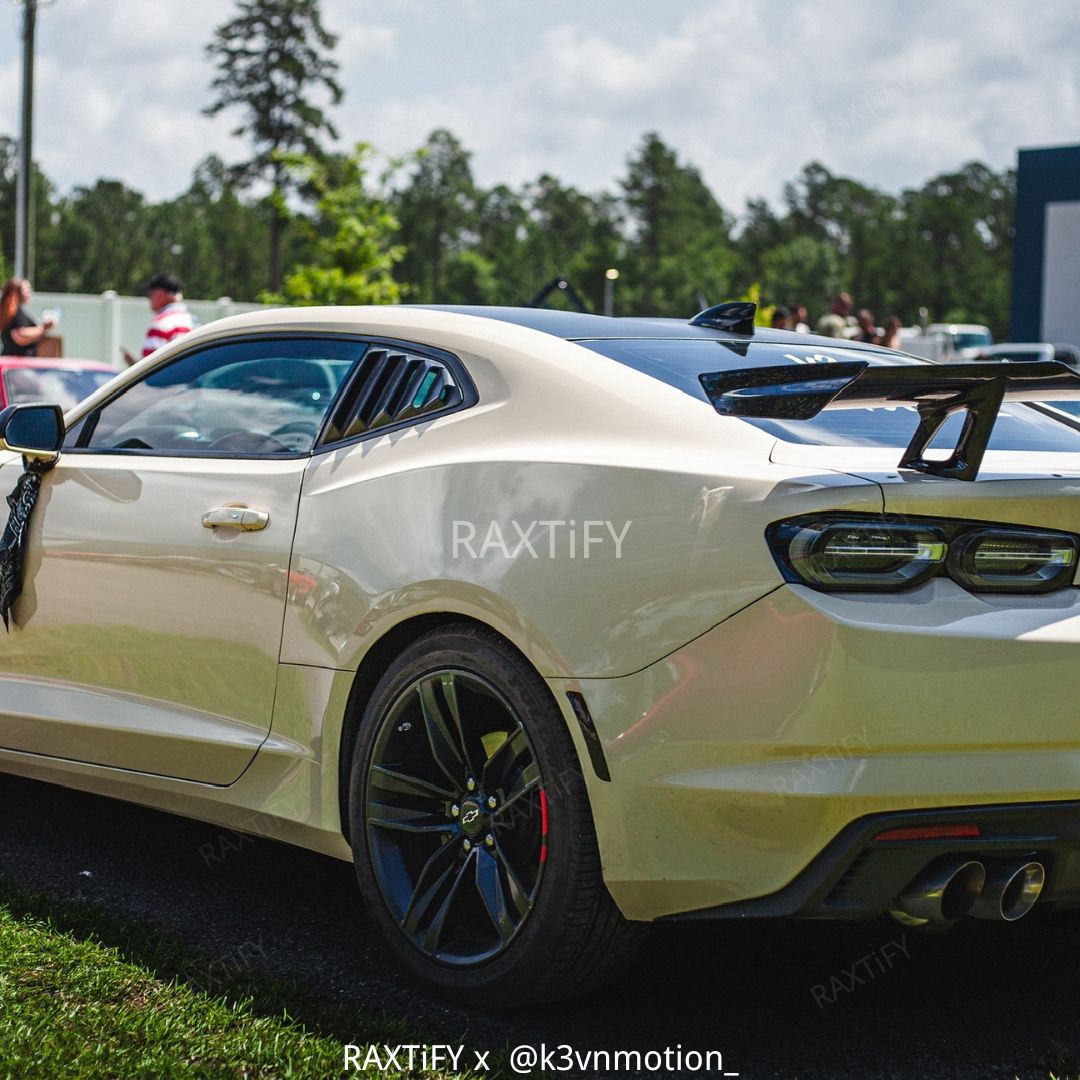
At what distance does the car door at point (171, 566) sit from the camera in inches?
149

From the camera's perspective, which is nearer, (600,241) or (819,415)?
(819,415)

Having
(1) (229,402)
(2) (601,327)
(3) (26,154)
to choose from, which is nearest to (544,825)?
(2) (601,327)

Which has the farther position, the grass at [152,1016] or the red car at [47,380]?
the red car at [47,380]

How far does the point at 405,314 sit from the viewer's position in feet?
12.7

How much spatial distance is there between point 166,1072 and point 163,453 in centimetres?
182

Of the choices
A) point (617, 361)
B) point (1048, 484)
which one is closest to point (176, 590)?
point (617, 361)

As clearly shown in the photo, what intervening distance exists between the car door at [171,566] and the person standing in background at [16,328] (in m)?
7.07

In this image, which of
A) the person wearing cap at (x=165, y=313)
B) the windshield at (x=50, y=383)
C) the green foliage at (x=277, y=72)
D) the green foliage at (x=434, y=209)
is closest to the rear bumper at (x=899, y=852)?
the person wearing cap at (x=165, y=313)

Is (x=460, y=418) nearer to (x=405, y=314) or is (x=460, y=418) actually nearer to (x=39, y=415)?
(x=405, y=314)

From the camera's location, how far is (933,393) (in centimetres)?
296

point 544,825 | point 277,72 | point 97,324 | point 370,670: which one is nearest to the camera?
point 544,825

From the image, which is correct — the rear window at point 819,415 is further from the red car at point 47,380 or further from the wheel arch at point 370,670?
the red car at point 47,380

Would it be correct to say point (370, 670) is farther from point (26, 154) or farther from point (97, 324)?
point (97, 324)

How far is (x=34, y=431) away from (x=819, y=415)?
2374 millimetres
